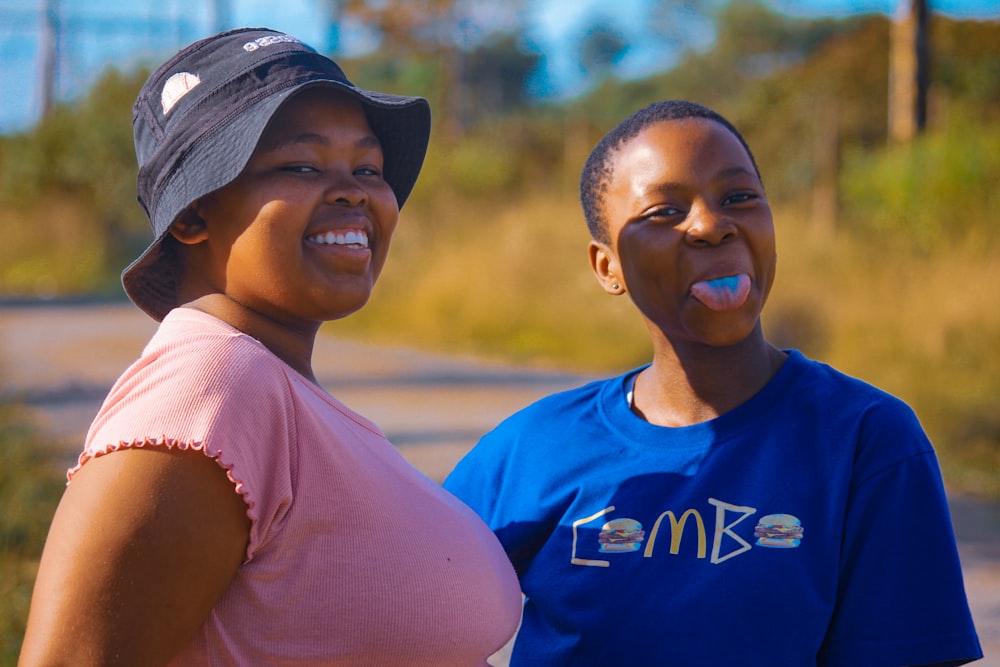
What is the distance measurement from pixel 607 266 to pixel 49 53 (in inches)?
1276

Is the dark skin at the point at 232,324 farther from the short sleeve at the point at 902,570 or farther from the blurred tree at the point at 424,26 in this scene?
the blurred tree at the point at 424,26

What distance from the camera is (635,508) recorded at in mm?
2109

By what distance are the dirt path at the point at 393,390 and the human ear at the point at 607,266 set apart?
8.87 ft

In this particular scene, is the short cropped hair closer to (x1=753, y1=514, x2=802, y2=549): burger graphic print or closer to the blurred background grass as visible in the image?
(x1=753, y1=514, x2=802, y2=549): burger graphic print

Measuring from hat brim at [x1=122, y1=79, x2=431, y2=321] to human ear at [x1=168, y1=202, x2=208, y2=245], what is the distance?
20 millimetres

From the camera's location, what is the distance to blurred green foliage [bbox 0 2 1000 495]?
30.3 ft

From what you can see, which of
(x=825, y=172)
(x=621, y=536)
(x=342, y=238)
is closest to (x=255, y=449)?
(x=342, y=238)

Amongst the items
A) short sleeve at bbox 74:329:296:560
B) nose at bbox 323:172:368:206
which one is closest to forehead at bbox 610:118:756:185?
nose at bbox 323:172:368:206

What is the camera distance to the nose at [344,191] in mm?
1930

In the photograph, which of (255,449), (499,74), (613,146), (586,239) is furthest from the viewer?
(499,74)

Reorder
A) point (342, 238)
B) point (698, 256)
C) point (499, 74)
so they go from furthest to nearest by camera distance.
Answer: point (499, 74) → point (698, 256) → point (342, 238)

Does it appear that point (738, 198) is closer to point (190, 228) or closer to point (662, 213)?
point (662, 213)

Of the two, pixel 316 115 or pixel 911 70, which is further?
pixel 911 70

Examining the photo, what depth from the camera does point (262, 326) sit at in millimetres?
1896
